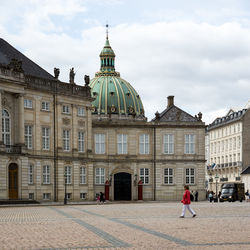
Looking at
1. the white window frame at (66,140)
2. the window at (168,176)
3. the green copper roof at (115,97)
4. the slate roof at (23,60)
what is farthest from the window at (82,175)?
the green copper roof at (115,97)

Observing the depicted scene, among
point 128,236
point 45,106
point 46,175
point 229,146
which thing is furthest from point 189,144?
point 128,236

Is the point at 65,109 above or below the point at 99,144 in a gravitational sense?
above

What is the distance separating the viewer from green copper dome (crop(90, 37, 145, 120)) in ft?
427

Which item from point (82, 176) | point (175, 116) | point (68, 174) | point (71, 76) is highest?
point (71, 76)

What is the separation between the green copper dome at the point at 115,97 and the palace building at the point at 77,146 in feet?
156

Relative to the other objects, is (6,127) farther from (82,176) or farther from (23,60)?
(82,176)

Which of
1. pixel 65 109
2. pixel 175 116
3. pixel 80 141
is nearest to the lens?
pixel 65 109

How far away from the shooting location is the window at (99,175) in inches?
3007

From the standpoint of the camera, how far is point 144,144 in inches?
3091

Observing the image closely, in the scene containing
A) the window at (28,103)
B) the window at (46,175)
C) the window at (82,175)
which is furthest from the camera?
the window at (82,175)

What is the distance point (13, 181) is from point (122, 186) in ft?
65.4

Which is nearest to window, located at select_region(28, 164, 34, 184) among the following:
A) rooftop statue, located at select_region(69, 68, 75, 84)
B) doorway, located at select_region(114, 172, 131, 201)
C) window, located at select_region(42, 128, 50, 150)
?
window, located at select_region(42, 128, 50, 150)

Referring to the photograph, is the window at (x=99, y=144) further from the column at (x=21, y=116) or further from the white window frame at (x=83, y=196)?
the column at (x=21, y=116)

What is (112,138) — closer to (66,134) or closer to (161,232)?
(66,134)
